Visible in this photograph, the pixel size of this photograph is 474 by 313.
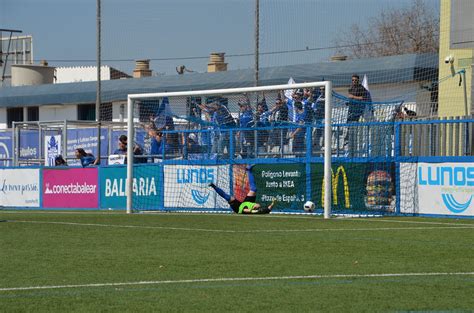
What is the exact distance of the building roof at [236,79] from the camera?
34.4m

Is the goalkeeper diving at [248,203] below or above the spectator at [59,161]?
below

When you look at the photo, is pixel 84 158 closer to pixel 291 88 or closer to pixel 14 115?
pixel 291 88

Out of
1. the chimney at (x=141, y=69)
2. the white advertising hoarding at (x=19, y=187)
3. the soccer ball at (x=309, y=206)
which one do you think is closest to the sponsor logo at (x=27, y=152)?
the white advertising hoarding at (x=19, y=187)

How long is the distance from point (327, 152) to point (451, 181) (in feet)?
8.71

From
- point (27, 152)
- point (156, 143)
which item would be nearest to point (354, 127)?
point (156, 143)

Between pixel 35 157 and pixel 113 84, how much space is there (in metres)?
14.9

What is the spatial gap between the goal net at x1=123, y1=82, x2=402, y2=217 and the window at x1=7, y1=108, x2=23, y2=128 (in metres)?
26.9

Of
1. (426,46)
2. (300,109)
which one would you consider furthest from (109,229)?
(426,46)

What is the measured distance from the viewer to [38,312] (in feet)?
26.1

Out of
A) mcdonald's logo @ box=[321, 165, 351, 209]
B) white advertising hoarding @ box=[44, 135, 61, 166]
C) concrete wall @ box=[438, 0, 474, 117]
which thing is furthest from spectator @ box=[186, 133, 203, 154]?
concrete wall @ box=[438, 0, 474, 117]

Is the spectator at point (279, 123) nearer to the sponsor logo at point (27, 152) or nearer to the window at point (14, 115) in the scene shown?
the sponsor logo at point (27, 152)

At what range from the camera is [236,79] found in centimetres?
4075

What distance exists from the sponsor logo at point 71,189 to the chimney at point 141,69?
69.5 feet

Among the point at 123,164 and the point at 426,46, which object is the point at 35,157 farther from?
the point at 426,46
